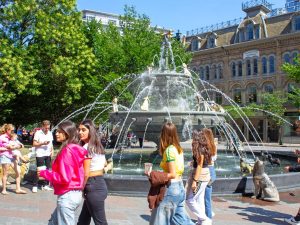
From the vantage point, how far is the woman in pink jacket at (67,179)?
4.27m

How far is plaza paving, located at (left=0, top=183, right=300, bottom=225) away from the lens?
21.5 ft

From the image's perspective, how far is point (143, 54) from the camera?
97.4ft

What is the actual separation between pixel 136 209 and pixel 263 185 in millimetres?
2802

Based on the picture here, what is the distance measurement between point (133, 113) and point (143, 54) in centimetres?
1820

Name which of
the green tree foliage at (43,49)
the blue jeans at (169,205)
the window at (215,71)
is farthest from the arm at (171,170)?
the window at (215,71)

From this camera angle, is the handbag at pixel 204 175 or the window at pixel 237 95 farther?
the window at pixel 237 95

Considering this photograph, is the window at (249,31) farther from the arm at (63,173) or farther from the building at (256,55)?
the arm at (63,173)

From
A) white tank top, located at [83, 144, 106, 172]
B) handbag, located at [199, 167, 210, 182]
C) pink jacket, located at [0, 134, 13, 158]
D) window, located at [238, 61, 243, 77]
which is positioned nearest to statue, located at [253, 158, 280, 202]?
handbag, located at [199, 167, 210, 182]

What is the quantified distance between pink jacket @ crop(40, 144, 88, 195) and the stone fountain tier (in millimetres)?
7342

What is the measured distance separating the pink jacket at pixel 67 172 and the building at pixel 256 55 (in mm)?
41828

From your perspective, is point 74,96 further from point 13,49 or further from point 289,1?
point 289,1

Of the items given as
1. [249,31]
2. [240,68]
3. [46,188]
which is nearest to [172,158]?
[46,188]

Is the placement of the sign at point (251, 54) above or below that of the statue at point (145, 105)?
above

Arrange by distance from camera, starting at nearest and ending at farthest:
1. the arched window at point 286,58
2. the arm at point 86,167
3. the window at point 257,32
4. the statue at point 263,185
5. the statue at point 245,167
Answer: the arm at point 86,167, the statue at point 263,185, the statue at point 245,167, the arched window at point 286,58, the window at point 257,32
